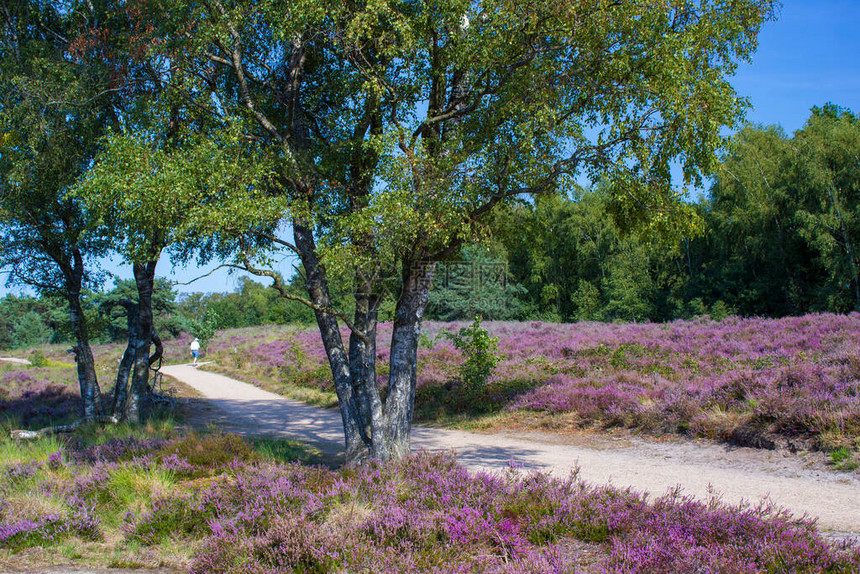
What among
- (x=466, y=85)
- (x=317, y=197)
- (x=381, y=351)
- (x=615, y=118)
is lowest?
(x=381, y=351)

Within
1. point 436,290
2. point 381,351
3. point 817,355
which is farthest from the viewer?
point 436,290

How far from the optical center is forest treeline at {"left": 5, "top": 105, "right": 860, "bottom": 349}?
2939cm

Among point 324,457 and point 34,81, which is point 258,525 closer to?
point 324,457

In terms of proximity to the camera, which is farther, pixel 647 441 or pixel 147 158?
pixel 647 441

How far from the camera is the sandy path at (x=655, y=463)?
20.3ft

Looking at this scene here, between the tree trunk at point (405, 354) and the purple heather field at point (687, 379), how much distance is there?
4888 millimetres

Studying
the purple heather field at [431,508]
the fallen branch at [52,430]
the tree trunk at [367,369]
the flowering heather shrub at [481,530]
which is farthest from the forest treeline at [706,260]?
the flowering heather shrub at [481,530]

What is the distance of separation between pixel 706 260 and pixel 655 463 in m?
39.0

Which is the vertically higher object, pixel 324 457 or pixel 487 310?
pixel 487 310

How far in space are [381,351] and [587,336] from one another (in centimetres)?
840

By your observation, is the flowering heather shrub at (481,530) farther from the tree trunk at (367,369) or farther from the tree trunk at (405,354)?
the tree trunk at (405,354)

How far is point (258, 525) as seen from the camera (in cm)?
493

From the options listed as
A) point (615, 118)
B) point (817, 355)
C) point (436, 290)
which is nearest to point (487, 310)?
point (436, 290)

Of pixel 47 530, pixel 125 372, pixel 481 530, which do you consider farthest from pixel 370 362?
pixel 125 372
